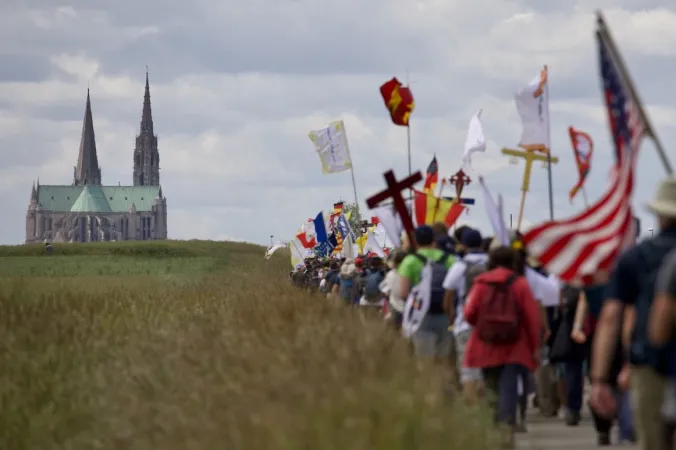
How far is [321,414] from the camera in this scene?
31.4ft

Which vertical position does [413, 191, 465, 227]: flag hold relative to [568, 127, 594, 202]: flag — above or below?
below

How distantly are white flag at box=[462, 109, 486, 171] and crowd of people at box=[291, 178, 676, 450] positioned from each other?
18.7 ft

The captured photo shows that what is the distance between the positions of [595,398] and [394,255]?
10.3m

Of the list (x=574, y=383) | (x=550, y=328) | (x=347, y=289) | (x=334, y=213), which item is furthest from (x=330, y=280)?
(x=334, y=213)

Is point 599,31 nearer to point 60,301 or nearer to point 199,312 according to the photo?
point 60,301

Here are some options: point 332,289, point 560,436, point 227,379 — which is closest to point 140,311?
point 332,289

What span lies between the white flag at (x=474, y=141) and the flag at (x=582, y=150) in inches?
126

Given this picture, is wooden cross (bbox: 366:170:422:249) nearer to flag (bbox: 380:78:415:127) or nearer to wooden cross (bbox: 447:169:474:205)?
wooden cross (bbox: 447:169:474:205)

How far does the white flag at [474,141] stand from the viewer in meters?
26.1

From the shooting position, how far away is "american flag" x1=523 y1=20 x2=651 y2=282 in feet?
30.4

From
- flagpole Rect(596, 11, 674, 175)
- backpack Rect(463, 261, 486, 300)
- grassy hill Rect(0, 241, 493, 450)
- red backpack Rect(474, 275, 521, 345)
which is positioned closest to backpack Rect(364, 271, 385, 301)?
grassy hill Rect(0, 241, 493, 450)

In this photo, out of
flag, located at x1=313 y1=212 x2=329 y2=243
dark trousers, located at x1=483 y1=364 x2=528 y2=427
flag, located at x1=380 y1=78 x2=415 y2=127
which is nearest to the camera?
dark trousers, located at x1=483 y1=364 x2=528 y2=427

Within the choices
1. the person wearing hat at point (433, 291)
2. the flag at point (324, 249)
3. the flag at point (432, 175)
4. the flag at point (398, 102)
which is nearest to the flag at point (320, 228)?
the flag at point (324, 249)

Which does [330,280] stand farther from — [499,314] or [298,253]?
[298,253]
